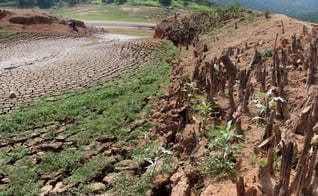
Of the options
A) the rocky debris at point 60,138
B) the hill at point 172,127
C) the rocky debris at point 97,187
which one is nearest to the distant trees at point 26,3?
the hill at point 172,127

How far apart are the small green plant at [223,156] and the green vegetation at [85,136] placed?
2.50ft

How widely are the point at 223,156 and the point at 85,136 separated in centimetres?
421

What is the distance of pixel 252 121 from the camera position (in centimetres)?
850

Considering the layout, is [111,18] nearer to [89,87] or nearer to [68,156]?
[89,87]

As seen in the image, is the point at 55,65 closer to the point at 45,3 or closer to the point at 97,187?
the point at 97,187

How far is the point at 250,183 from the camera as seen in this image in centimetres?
591

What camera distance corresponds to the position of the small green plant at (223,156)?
264 inches

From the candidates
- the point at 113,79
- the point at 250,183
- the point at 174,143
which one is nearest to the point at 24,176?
the point at 174,143

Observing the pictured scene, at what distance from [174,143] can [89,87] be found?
283 inches

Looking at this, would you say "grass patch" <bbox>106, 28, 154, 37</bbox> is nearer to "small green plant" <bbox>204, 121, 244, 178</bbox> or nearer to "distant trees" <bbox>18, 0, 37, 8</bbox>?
"distant trees" <bbox>18, 0, 37, 8</bbox>

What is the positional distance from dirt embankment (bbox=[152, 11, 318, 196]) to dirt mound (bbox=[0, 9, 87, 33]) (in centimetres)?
2004

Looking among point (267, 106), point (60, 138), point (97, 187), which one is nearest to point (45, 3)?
point (60, 138)

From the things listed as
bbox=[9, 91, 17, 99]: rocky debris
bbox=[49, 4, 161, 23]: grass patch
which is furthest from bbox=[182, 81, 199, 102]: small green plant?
bbox=[49, 4, 161, 23]: grass patch

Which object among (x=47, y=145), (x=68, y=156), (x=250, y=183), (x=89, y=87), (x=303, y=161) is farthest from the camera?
(x=89, y=87)
